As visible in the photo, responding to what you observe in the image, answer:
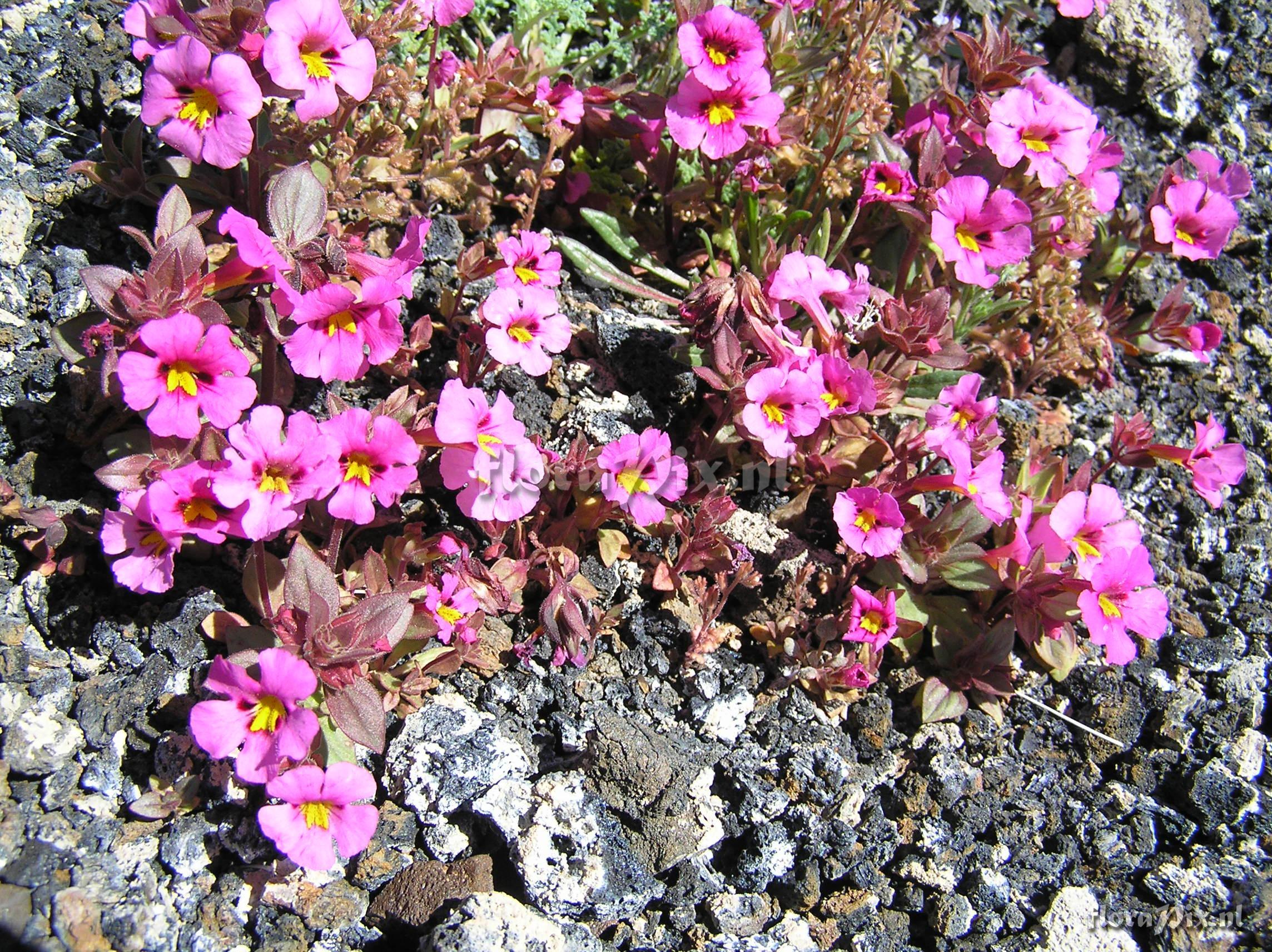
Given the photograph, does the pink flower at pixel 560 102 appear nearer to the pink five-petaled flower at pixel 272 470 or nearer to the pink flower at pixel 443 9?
the pink flower at pixel 443 9

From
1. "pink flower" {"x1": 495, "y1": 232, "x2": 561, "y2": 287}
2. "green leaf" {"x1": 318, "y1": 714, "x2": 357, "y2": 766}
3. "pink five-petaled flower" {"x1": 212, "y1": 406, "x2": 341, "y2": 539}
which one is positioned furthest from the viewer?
"pink flower" {"x1": 495, "y1": 232, "x2": 561, "y2": 287}

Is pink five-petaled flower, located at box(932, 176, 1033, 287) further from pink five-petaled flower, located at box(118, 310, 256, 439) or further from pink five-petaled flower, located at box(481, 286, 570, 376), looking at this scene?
pink five-petaled flower, located at box(118, 310, 256, 439)

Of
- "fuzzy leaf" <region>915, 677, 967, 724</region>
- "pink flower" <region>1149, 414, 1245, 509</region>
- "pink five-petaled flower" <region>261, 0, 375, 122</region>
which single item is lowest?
"fuzzy leaf" <region>915, 677, 967, 724</region>

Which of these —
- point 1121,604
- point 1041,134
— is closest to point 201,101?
point 1041,134

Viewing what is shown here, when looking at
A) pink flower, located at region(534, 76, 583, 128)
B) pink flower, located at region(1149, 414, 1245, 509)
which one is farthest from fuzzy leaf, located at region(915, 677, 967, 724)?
pink flower, located at region(534, 76, 583, 128)

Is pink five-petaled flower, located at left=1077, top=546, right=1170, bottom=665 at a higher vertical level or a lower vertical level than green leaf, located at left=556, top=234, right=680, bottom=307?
higher

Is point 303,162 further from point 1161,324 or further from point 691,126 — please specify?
point 1161,324

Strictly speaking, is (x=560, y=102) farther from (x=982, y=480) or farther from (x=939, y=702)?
(x=939, y=702)

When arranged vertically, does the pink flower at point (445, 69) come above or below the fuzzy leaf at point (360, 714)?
above

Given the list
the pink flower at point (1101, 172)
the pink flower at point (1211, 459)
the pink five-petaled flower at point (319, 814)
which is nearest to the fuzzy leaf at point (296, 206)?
the pink five-petaled flower at point (319, 814)
